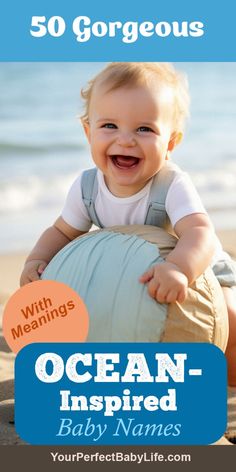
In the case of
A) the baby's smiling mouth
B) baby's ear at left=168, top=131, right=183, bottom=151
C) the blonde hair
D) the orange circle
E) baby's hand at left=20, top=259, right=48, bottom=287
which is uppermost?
the blonde hair

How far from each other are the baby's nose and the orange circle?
50 centimetres

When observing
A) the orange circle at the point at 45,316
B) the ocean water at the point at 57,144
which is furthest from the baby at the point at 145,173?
the ocean water at the point at 57,144

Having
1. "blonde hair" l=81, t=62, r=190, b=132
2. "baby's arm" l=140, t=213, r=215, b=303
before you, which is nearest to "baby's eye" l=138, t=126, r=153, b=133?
"blonde hair" l=81, t=62, r=190, b=132

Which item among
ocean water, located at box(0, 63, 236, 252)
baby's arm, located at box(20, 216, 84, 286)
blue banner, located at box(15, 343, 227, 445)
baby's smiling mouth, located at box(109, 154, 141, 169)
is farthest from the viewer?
ocean water, located at box(0, 63, 236, 252)

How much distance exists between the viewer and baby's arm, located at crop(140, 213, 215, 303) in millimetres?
2533

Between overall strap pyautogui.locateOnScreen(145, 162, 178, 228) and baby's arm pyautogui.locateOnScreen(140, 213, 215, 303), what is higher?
overall strap pyautogui.locateOnScreen(145, 162, 178, 228)

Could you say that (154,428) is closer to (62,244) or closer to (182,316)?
(182,316)

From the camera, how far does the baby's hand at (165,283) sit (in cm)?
252

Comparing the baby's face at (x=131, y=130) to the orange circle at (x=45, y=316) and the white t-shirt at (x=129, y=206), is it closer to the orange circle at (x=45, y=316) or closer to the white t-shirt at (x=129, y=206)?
the white t-shirt at (x=129, y=206)

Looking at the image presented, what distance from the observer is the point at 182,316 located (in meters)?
2.57

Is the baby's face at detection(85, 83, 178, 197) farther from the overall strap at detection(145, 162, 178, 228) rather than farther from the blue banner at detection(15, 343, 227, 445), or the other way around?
the blue banner at detection(15, 343, 227, 445)

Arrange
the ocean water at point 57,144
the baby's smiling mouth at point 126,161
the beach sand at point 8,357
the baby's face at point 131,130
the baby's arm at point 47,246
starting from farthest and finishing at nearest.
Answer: the ocean water at point 57,144
the baby's arm at point 47,246
the baby's smiling mouth at point 126,161
the baby's face at point 131,130
the beach sand at point 8,357

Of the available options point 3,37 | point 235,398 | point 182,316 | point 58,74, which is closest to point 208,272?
point 182,316

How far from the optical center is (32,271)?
117 inches
